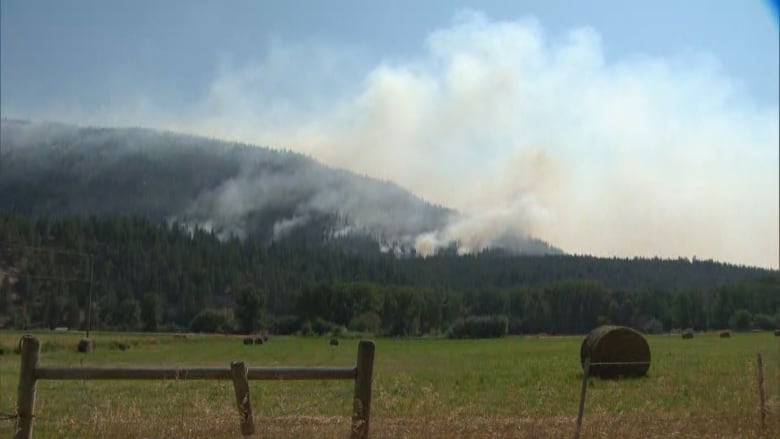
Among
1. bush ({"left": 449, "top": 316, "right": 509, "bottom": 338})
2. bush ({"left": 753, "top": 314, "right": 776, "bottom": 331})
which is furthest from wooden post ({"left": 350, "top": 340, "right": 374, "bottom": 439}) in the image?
bush ({"left": 753, "top": 314, "right": 776, "bottom": 331})

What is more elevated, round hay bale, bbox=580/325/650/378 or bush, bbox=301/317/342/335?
round hay bale, bbox=580/325/650/378

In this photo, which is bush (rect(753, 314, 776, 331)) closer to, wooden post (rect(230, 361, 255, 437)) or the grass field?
the grass field

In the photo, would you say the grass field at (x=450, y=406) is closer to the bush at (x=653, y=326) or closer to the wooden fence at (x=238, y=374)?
the wooden fence at (x=238, y=374)

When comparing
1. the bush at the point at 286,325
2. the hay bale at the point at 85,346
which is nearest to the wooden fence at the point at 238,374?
the hay bale at the point at 85,346

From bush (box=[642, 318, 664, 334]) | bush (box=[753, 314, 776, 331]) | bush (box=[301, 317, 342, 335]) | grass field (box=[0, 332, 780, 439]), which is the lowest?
bush (box=[301, 317, 342, 335])

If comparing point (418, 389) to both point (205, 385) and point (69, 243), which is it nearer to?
point (205, 385)

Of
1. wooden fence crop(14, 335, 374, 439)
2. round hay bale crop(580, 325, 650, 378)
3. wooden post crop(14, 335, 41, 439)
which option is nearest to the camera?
wooden post crop(14, 335, 41, 439)

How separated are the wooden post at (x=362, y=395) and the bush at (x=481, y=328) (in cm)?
12294

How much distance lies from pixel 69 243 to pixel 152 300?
2563 centimetres

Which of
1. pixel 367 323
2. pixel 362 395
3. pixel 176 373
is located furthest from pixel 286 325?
pixel 362 395

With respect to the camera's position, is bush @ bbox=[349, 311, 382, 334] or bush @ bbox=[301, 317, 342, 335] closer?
bush @ bbox=[301, 317, 342, 335]

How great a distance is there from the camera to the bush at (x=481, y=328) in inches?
5340

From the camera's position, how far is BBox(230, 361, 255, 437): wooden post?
12320 millimetres

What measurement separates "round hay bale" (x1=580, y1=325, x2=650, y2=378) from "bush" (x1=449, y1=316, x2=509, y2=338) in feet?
328
